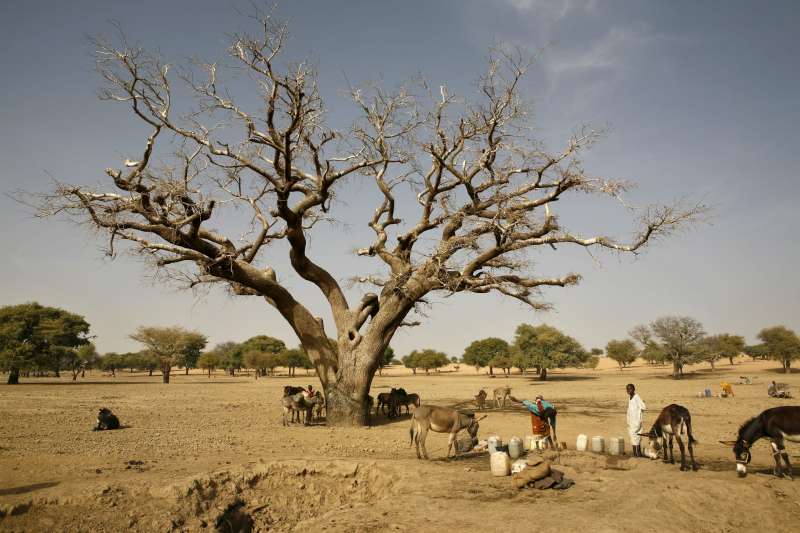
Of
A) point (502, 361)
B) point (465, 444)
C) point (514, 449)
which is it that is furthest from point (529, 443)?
point (502, 361)

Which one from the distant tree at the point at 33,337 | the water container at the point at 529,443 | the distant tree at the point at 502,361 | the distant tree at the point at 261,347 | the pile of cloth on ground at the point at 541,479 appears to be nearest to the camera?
the pile of cloth on ground at the point at 541,479

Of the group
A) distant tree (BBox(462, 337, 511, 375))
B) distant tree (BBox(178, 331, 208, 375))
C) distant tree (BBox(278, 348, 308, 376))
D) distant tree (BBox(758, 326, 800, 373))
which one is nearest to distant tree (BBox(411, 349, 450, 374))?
distant tree (BBox(462, 337, 511, 375))

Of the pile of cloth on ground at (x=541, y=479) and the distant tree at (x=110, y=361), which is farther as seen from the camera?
the distant tree at (x=110, y=361)

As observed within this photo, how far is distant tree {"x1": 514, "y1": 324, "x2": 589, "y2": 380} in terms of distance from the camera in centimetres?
5415

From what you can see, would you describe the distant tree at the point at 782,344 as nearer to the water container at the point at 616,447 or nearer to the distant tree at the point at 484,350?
the distant tree at the point at 484,350

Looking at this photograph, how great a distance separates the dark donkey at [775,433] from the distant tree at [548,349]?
47.5 meters

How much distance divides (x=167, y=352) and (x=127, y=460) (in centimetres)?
5324

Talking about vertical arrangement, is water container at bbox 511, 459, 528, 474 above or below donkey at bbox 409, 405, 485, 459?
below

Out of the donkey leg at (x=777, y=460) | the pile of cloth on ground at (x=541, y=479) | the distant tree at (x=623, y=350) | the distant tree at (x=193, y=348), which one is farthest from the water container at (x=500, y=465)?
the distant tree at (x=623, y=350)

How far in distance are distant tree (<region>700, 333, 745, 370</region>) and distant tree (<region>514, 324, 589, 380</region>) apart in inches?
500

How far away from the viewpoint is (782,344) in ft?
181

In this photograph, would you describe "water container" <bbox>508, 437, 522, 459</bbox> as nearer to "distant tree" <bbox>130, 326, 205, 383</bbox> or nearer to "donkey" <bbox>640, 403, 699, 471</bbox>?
"donkey" <bbox>640, 403, 699, 471</bbox>

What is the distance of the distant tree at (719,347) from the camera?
169ft

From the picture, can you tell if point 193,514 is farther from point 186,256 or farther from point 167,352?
point 167,352
